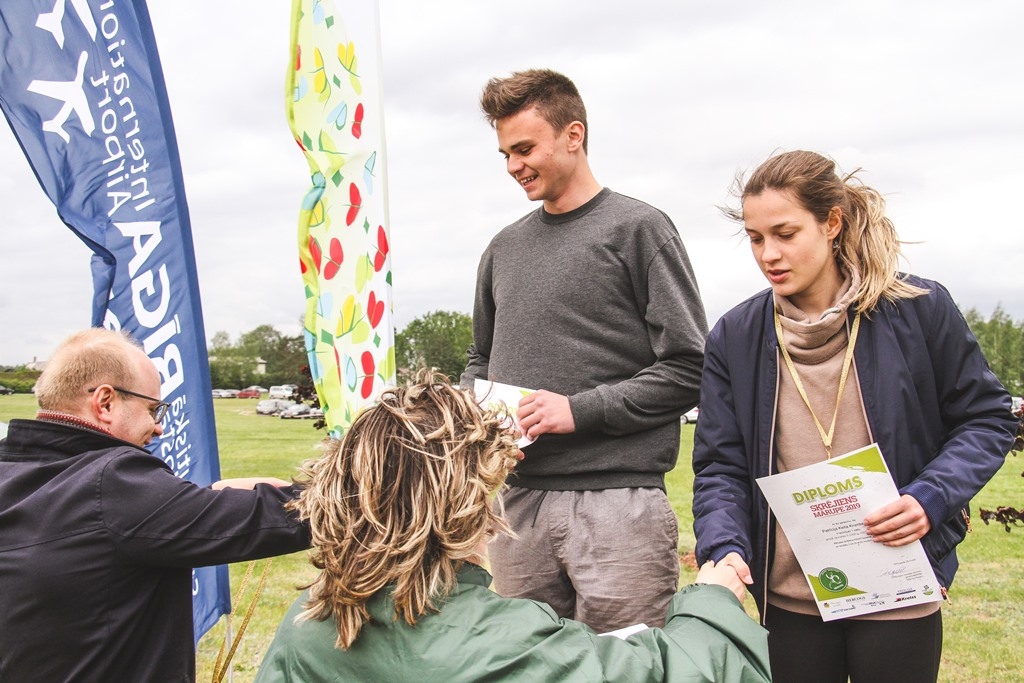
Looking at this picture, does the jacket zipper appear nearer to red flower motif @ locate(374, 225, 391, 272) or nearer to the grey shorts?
the grey shorts

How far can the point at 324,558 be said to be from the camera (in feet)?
5.77

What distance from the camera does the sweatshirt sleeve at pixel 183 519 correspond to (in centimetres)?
221

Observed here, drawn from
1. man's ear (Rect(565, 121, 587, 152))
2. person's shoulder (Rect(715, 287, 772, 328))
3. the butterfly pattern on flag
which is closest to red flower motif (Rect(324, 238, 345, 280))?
the butterfly pattern on flag

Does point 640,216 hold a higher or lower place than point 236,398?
higher

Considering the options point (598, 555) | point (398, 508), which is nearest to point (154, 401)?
point (398, 508)

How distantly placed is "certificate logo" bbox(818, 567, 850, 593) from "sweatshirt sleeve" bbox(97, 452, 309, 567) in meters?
1.37

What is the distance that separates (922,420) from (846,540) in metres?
0.36

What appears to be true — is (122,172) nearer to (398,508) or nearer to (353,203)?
(353,203)

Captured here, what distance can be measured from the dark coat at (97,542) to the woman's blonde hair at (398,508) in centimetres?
53

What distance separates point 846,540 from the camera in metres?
2.21

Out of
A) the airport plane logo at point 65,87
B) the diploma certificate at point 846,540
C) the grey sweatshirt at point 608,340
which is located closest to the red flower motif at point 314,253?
the airport plane logo at point 65,87

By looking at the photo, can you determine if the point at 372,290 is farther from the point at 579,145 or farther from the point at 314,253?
the point at 579,145

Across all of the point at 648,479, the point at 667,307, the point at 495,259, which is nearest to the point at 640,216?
the point at 667,307

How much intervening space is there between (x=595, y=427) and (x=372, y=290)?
1457 millimetres
